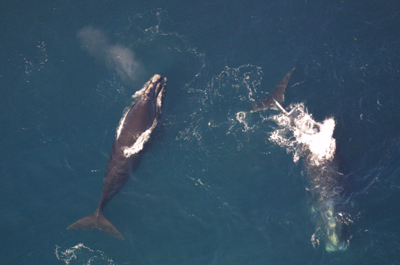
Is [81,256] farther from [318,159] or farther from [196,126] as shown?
[318,159]

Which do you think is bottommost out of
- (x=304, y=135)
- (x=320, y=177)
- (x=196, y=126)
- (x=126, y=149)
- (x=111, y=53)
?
(x=126, y=149)

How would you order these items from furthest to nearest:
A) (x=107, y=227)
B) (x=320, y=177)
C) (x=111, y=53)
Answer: (x=111, y=53), (x=320, y=177), (x=107, y=227)

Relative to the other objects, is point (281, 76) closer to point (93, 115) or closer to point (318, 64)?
point (318, 64)

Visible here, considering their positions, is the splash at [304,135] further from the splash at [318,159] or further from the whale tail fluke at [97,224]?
the whale tail fluke at [97,224]

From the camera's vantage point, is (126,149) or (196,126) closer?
(126,149)

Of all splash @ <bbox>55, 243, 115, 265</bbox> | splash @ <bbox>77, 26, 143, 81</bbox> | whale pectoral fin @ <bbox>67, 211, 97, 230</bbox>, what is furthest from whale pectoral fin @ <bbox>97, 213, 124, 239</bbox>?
splash @ <bbox>77, 26, 143, 81</bbox>

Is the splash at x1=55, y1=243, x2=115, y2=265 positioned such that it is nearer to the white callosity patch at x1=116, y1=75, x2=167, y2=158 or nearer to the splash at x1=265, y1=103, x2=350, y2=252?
the white callosity patch at x1=116, y1=75, x2=167, y2=158

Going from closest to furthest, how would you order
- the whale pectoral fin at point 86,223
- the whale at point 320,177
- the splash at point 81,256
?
the splash at point 81,256 < the whale pectoral fin at point 86,223 < the whale at point 320,177

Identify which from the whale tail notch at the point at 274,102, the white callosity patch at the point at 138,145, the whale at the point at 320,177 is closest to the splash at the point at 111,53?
the white callosity patch at the point at 138,145

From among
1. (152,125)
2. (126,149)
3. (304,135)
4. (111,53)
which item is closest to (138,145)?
(126,149)
